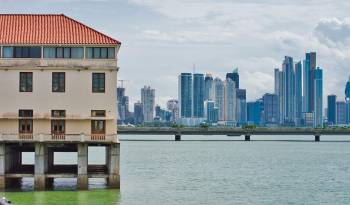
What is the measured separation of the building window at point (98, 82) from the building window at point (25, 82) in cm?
511

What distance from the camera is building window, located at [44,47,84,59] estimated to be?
67.7 meters

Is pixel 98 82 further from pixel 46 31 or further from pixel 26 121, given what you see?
pixel 26 121

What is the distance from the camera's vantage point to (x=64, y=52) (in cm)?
6794

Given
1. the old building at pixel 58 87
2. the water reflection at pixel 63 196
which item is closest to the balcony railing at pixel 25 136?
the old building at pixel 58 87

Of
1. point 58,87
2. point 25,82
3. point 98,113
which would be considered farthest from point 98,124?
point 25,82

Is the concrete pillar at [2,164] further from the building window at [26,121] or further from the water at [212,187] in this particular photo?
the building window at [26,121]

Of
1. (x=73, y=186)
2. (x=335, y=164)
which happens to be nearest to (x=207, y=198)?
(x=73, y=186)

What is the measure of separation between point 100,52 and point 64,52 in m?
2.93

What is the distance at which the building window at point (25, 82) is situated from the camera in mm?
67750

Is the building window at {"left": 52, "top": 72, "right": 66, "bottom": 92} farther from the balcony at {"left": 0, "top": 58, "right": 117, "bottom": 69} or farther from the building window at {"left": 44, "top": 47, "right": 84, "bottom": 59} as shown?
the building window at {"left": 44, "top": 47, "right": 84, "bottom": 59}

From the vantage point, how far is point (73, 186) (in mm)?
Answer: 73125

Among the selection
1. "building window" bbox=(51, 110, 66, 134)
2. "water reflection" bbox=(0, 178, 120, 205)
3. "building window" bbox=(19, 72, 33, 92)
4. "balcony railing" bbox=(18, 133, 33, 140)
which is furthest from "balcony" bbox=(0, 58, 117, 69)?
"water reflection" bbox=(0, 178, 120, 205)

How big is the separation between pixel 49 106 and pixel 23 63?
13.4ft

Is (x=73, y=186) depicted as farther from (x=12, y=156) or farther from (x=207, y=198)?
(x=207, y=198)
